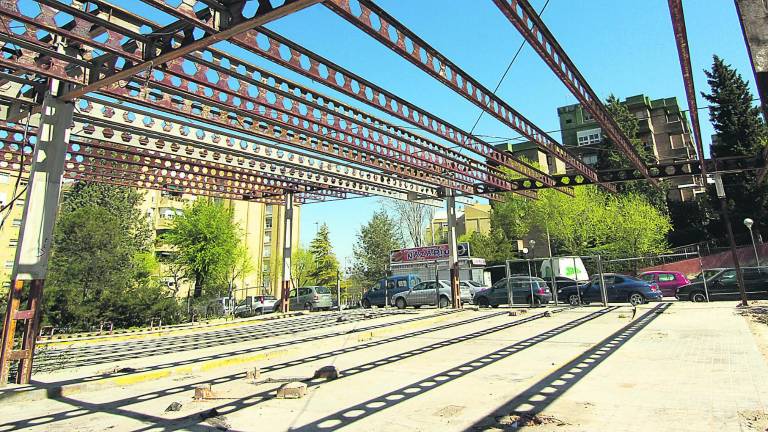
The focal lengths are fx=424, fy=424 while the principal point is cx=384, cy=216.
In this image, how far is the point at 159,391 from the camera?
277 inches

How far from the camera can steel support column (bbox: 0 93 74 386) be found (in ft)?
24.3

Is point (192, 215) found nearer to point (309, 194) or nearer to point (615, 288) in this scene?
point (309, 194)

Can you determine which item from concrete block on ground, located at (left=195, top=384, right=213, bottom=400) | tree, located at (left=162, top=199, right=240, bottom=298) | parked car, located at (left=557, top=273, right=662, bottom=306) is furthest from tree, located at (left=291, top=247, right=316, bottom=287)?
concrete block on ground, located at (left=195, top=384, right=213, bottom=400)

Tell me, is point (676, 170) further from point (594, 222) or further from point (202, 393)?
point (594, 222)

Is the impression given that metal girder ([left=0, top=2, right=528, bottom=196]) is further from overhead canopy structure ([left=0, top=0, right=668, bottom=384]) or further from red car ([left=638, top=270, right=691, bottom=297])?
red car ([left=638, top=270, right=691, bottom=297])

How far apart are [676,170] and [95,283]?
94.5ft

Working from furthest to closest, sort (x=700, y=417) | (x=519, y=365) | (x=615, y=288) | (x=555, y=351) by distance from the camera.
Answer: (x=615, y=288), (x=555, y=351), (x=519, y=365), (x=700, y=417)

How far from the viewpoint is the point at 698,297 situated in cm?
1933

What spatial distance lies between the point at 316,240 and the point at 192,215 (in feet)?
88.9

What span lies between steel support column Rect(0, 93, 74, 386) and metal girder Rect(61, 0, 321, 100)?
1.91 ft

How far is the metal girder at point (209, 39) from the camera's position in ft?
17.8

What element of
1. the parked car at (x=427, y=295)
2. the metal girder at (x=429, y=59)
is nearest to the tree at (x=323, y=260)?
the parked car at (x=427, y=295)

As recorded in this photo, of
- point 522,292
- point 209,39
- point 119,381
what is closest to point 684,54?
point 209,39

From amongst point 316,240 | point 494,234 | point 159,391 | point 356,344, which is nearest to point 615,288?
point 356,344
